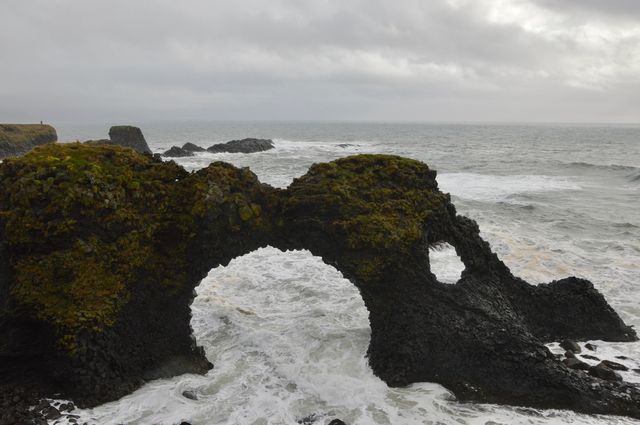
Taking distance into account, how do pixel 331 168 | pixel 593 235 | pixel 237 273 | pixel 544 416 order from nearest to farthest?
pixel 544 416
pixel 331 168
pixel 237 273
pixel 593 235

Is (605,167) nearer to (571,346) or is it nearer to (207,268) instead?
(571,346)

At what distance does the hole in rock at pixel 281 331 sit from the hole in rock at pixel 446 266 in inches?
152

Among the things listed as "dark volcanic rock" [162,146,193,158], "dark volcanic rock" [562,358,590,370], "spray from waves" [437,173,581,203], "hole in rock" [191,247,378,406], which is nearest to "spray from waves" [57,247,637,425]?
"hole in rock" [191,247,378,406]

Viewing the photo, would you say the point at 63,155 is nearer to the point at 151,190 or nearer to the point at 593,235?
the point at 151,190

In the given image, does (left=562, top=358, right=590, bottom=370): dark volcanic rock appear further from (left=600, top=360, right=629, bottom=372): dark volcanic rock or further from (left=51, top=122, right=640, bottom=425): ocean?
(left=51, top=122, right=640, bottom=425): ocean

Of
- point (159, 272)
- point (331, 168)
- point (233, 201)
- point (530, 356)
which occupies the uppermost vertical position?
point (331, 168)

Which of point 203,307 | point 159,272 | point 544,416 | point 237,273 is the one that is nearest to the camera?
point 544,416

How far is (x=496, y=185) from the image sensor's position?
4288cm

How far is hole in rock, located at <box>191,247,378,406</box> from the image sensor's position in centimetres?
1118

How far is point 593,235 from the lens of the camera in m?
25.2

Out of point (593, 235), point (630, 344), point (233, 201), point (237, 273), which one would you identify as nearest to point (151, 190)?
point (233, 201)

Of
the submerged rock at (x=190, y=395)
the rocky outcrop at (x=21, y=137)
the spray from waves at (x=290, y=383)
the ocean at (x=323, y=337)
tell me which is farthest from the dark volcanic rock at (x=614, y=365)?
the rocky outcrop at (x=21, y=137)

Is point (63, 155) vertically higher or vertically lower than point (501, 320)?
higher

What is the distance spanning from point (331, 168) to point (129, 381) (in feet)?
23.1
